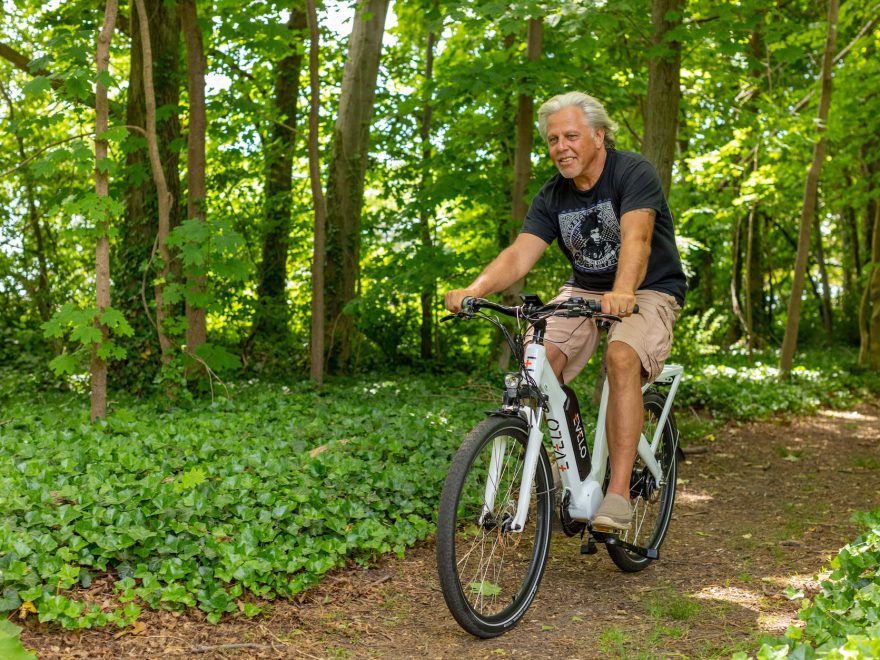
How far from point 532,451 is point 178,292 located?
4130 mm

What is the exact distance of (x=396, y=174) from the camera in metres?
12.5

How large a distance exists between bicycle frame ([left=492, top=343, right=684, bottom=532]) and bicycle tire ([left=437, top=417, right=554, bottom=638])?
51mm

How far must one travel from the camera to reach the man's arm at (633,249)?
3.72 m

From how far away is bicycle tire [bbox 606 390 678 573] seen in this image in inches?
178

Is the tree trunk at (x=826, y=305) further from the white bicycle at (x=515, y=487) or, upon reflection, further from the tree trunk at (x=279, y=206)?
the white bicycle at (x=515, y=487)

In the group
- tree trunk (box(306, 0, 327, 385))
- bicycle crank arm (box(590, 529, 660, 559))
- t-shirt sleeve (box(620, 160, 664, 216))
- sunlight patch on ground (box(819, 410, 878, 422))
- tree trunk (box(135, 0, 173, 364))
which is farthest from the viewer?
sunlight patch on ground (box(819, 410, 878, 422))

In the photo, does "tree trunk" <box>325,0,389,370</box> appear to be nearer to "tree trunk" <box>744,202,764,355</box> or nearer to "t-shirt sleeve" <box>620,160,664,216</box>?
"t-shirt sleeve" <box>620,160,664,216</box>

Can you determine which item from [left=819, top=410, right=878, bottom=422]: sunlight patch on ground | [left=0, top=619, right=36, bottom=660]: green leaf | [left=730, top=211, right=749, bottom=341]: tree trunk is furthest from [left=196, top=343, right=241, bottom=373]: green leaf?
[left=730, top=211, right=749, bottom=341]: tree trunk

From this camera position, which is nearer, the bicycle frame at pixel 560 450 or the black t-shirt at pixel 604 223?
the bicycle frame at pixel 560 450

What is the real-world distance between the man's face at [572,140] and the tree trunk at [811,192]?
24.7 feet

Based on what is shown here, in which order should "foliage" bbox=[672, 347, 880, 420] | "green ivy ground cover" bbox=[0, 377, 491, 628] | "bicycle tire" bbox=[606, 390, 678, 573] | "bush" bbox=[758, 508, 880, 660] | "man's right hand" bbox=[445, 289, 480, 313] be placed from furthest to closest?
"foliage" bbox=[672, 347, 880, 420] < "bicycle tire" bbox=[606, 390, 678, 573] < "man's right hand" bbox=[445, 289, 480, 313] < "green ivy ground cover" bbox=[0, 377, 491, 628] < "bush" bbox=[758, 508, 880, 660]

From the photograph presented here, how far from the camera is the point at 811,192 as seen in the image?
11.4m

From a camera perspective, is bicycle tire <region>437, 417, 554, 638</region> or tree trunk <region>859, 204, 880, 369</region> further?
tree trunk <region>859, 204, 880, 369</region>

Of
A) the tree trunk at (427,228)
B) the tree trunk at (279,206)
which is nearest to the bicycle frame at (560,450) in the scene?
the tree trunk at (427,228)
